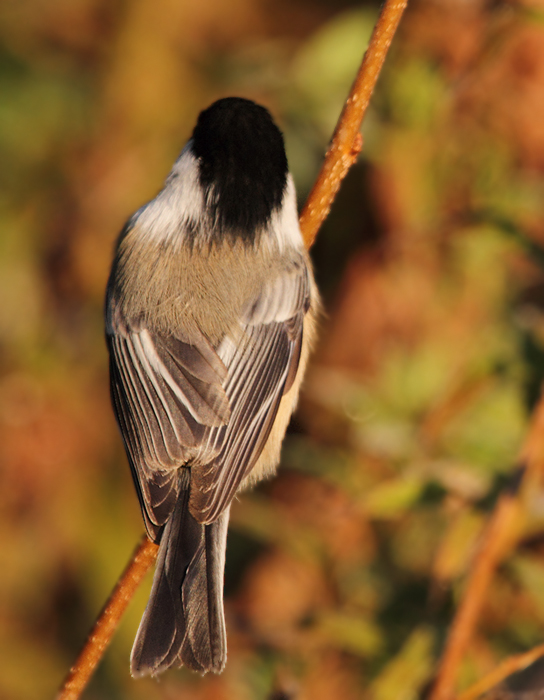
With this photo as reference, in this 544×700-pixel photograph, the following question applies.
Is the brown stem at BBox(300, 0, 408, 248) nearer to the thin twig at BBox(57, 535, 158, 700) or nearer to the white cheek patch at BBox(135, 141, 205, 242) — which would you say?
the white cheek patch at BBox(135, 141, 205, 242)

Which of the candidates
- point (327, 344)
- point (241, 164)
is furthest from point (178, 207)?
point (327, 344)

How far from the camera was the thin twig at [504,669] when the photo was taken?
1.45 m

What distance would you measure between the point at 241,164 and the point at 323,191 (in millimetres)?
358

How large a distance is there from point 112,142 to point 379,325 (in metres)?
1.75

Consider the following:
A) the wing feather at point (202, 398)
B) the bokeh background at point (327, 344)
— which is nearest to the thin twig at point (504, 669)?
the bokeh background at point (327, 344)

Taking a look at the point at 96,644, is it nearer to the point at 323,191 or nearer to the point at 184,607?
the point at 184,607

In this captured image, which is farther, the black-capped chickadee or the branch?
the black-capped chickadee

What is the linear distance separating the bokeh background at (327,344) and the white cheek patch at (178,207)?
0.62 meters

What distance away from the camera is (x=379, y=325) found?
3.11 metres

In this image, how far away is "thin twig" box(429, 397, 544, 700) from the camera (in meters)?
1.71

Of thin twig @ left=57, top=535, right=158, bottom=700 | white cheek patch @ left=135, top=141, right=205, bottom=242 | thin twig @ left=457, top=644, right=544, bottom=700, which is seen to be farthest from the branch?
thin twig @ left=457, top=644, right=544, bottom=700

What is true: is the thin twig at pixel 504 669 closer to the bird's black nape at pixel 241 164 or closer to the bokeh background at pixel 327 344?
the bokeh background at pixel 327 344

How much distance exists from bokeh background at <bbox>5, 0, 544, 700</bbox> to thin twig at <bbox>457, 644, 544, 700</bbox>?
13.3 inches

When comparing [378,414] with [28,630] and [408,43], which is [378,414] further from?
[28,630]
